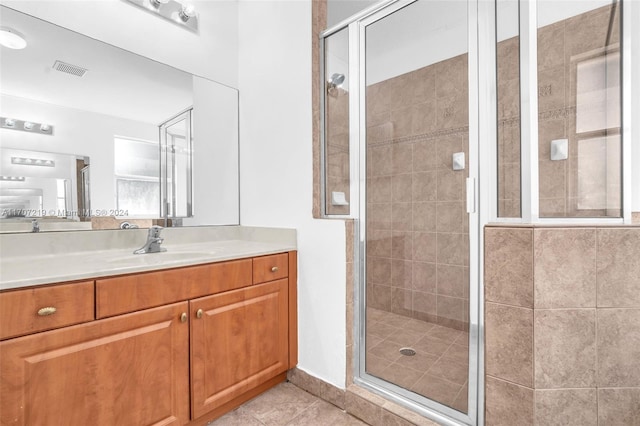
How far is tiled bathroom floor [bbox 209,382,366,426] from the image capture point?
1511mm

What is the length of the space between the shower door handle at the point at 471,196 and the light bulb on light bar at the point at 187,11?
6.41 ft

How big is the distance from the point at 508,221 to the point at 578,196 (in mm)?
287

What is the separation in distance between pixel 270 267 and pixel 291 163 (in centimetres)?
65

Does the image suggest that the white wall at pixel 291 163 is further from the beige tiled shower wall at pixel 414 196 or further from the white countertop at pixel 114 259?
the beige tiled shower wall at pixel 414 196

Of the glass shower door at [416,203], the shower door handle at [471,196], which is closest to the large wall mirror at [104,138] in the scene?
the glass shower door at [416,203]

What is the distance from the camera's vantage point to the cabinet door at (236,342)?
4.52ft

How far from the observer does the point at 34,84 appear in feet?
4.75

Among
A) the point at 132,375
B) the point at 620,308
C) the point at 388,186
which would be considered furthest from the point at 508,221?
the point at 132,375

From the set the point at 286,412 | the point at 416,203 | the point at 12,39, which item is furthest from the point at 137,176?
the point at 416,203

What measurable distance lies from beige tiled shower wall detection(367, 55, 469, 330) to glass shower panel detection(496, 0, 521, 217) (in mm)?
304

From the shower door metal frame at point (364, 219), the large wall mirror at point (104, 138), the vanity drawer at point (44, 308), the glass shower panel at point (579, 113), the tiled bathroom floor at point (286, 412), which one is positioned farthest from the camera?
the tiled bathroom floor at point (286, 412)

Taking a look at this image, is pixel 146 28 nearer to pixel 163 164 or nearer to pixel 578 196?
pixel 163 164

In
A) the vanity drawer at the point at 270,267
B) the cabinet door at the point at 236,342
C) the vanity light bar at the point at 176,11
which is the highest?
the vanity light bar at the point at 176,11

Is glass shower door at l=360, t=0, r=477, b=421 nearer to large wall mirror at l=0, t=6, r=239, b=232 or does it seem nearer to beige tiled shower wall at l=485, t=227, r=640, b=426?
Result: beige tiled shower wall at l=485, t=227, r=640, b=426
